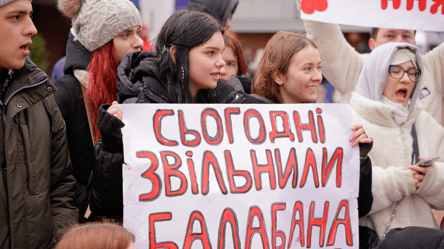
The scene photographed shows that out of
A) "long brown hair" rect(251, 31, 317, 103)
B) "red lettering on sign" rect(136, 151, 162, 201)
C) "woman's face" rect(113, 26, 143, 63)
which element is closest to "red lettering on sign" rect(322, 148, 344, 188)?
"long brown hair" rect(251, 31, 317, 103)

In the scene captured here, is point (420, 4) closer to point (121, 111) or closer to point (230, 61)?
point (230, 61)

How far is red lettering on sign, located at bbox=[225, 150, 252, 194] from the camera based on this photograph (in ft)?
7.25

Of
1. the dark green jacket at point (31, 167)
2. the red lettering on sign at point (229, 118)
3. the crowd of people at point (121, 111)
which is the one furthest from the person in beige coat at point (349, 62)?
the dark green jacket at point (31, 167)

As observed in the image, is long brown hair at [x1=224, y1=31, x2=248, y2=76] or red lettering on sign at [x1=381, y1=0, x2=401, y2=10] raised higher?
red lettering on sign at [x1=381, y1=0, x2=401, y2=10]

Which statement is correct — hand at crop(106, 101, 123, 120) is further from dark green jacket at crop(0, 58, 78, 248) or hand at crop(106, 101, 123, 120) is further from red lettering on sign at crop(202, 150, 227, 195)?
red lettering on sign at crop(202, 150, 227, 195)

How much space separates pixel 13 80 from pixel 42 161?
0.37 m

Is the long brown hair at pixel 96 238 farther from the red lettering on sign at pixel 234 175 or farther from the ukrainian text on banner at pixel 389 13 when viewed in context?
the ukrainian text on banner at pixel 389 13

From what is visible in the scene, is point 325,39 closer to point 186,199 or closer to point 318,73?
point 318,73

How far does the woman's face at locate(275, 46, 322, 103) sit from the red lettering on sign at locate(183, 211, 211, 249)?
109 cm

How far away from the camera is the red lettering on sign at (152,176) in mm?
2094

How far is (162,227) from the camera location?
2.09 metres

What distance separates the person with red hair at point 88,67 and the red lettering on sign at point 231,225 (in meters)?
0.80

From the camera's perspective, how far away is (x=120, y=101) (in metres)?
2.43

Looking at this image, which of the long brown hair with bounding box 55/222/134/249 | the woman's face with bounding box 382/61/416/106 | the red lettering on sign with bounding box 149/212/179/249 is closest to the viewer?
the long brown hair with bounding box 55/222/134/249
